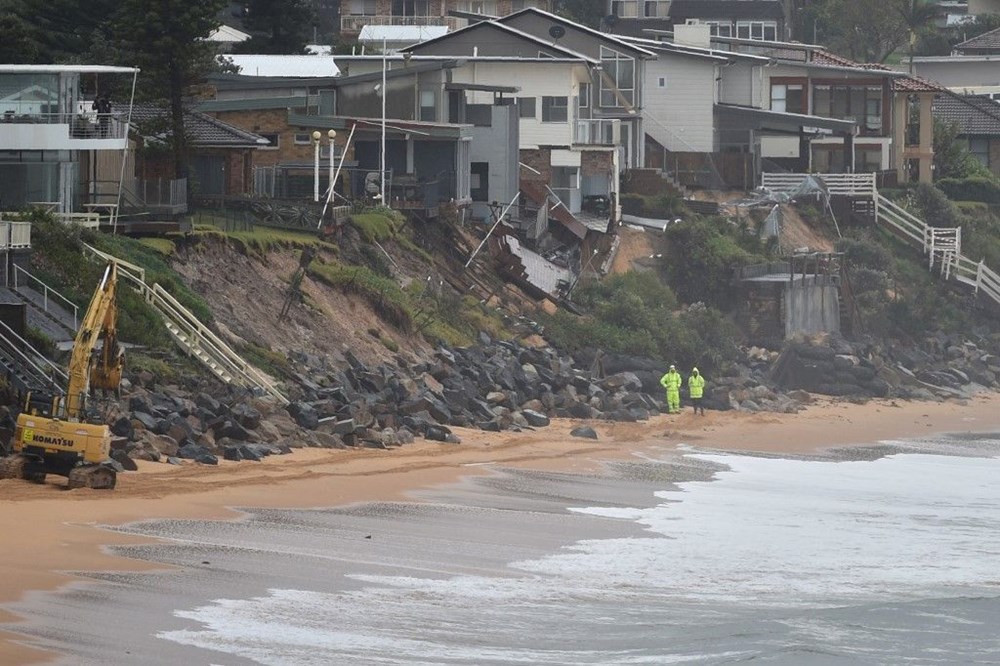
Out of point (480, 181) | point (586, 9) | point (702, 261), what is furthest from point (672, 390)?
point (586, 9)

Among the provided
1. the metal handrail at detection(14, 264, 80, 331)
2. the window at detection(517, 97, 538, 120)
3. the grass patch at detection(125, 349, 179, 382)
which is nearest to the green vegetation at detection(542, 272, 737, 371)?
the window at detection(517, 97, 538, 120)

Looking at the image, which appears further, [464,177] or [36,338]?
[464,177]

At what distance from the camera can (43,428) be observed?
26609 mm

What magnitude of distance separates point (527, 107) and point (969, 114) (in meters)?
29.8

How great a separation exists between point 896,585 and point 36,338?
1398cm

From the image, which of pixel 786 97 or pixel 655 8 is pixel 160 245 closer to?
pixel 786 97

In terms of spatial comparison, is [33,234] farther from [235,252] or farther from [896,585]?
[896,585]

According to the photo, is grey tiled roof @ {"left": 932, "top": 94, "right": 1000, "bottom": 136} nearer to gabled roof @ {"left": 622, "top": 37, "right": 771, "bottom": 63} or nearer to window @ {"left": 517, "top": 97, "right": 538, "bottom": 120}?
gabled roof @ {"left": 622, "top": 37, "right": 771, "bottom": 63}

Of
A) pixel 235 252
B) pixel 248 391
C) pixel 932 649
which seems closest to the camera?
pixel 932 649

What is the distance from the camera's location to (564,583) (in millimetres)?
23500

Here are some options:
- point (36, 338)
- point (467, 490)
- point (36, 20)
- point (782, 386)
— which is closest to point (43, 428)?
point (36, 338)

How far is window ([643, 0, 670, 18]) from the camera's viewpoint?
104 metres

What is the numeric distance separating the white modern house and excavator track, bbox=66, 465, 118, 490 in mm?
14077

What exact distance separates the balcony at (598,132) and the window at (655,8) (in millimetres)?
41543
